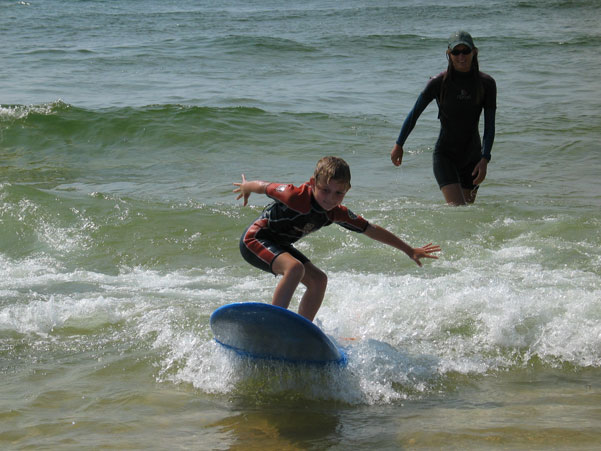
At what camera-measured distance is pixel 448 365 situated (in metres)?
4.64

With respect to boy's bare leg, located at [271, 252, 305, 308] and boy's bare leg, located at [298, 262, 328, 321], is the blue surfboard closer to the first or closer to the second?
boy's bare leg, located at [271, 252, 305, 308]

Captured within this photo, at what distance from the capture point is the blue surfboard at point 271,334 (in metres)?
4.05

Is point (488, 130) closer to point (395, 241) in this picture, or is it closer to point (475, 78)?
point (475, 78)

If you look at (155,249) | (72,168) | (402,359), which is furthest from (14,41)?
(402,359)

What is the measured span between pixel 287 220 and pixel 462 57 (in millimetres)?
2833

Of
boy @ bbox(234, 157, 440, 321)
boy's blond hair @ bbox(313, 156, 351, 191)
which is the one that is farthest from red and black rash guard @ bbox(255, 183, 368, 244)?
boy's blond hair @ bbox(313, 156, 351, 191)

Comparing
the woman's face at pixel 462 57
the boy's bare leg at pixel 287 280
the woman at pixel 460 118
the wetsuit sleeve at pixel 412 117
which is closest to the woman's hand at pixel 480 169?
the woman at pixel 460 118

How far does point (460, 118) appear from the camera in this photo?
700cm

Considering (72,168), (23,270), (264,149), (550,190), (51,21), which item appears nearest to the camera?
(23,270)

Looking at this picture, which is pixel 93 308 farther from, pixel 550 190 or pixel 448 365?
pixel 550 190

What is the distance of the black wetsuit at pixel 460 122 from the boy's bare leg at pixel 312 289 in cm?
250

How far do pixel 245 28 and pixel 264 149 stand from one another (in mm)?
17620

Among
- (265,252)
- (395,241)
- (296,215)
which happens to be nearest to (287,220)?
(296,215)

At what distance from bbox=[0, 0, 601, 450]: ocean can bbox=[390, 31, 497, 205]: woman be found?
2.48ft
